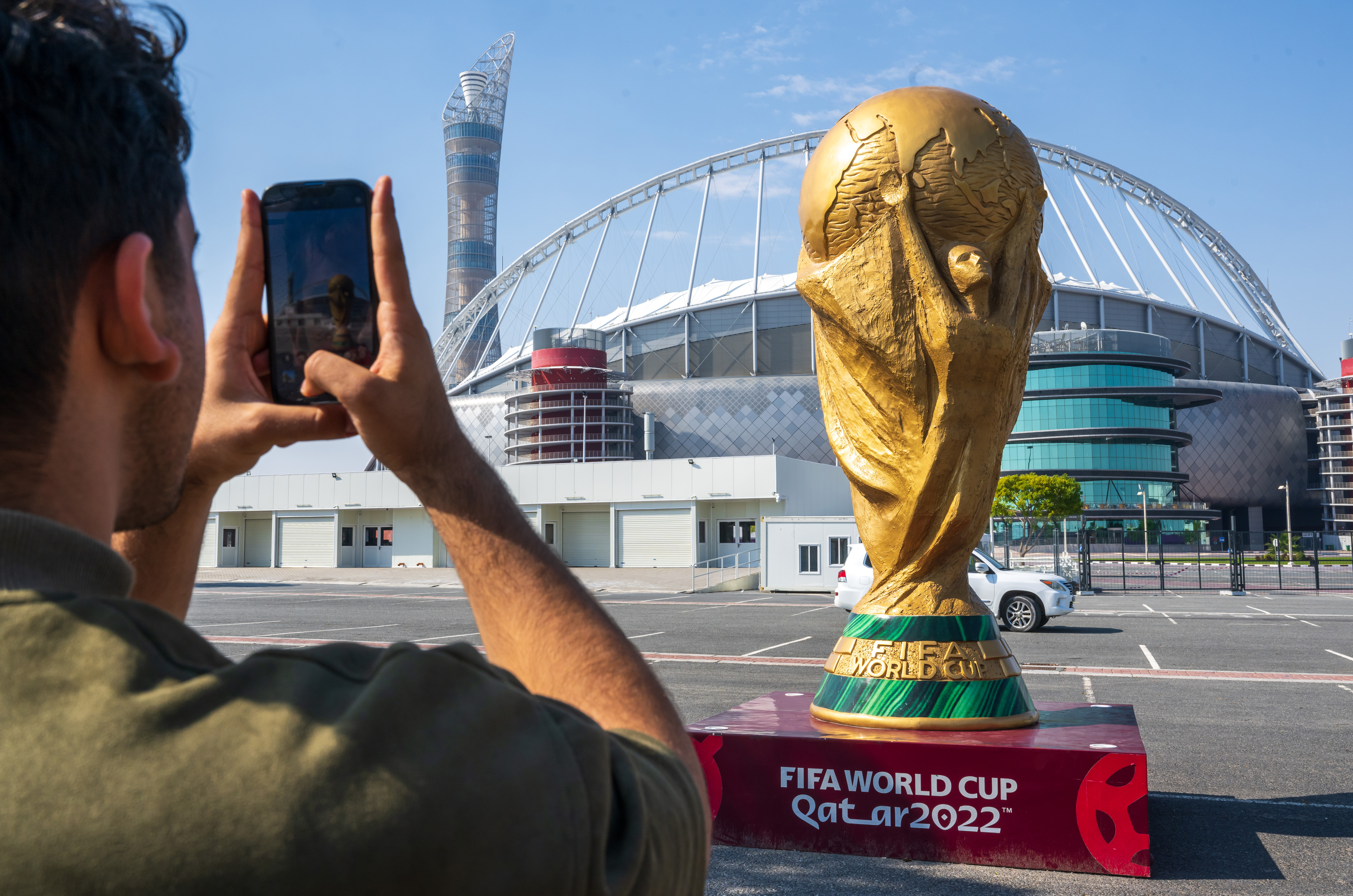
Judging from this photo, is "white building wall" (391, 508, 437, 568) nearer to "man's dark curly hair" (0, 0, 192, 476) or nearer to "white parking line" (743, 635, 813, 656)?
"white parking line" (743, 635, 813, 656)

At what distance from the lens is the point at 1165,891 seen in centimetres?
420

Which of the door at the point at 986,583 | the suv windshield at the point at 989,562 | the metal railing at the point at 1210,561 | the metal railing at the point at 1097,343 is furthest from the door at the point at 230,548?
the metal railing at the point at 1097,343

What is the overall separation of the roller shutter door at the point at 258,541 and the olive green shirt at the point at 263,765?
5198 centimetres

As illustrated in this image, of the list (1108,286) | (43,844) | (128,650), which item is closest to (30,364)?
(128,650)

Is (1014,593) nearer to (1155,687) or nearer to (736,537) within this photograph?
(1155,687)

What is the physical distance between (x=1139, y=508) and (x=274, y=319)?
69364mm

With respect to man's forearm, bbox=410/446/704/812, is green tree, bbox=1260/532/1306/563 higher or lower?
lower

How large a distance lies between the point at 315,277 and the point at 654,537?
1558 inches

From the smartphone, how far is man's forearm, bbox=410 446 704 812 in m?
0.24

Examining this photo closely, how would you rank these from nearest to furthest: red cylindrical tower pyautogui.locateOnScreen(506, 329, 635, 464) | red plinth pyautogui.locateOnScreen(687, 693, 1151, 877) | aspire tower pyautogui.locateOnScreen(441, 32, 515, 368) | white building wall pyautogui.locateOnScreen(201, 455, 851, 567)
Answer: red plinth pyautogui.locateOnScreen(687, 693, 1151, 877) < white building wall pyautogui.locateOnScreen(201, 455, 851, 567) < red cylindrical tower pyautogui.locateOnScreen(506, 329, 635, 464) < aspire tower pyautogui.locateOnScreen(441, 32, 515, 368)

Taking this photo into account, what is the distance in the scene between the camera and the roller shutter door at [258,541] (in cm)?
4906

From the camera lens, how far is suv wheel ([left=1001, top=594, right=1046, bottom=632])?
16.5 m

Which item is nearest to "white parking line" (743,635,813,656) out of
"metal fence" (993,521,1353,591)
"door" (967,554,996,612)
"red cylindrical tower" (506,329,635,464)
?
"door" (967,554,996,612)

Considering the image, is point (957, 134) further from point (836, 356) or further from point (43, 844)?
point (43, 844)
